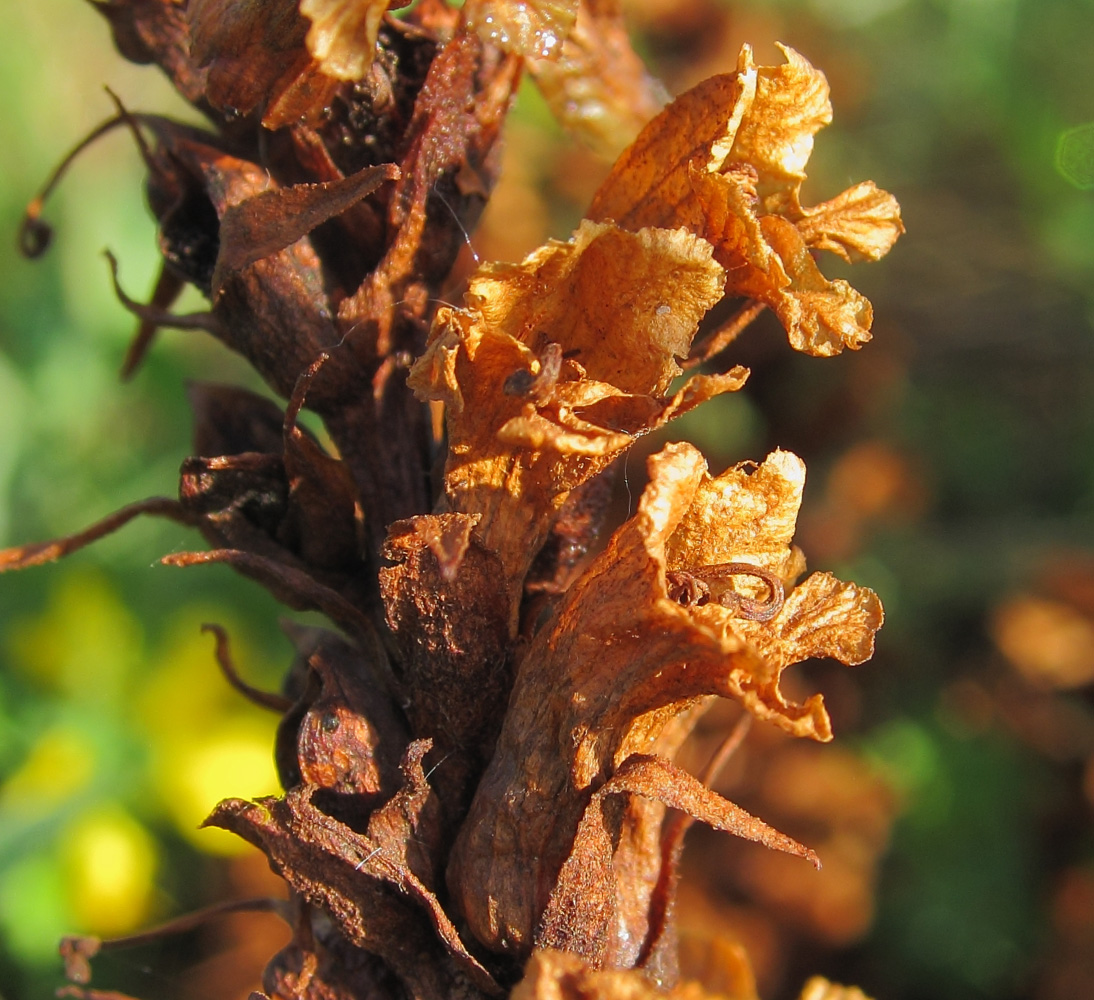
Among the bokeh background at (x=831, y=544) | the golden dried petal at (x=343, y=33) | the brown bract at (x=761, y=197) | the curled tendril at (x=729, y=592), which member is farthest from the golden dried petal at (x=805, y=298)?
the bokeh background at (x=831, y=544)

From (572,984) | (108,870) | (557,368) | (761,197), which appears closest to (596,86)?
(761,197)

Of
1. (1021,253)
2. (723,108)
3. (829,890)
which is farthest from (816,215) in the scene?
(1021,253)

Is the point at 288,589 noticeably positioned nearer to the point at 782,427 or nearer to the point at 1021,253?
the point at 782,427

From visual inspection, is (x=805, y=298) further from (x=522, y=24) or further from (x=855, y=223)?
(x=522, y=24)

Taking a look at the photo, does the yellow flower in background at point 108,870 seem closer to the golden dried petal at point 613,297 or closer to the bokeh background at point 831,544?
the bokeh background at point 831,544

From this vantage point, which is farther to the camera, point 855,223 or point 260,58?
point 855,223
